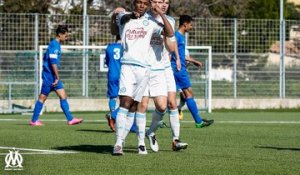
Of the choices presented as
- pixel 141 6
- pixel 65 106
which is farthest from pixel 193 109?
pixel 141 6

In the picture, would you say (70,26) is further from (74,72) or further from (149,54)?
(149,54)

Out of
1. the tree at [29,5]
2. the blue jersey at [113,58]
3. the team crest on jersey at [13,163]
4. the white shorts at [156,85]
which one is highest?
the tree at [29,5]

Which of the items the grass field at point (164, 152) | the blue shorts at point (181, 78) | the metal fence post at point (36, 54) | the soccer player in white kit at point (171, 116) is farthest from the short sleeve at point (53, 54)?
the metal fence post at point (36, 54)

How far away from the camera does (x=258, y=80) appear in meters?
34.3

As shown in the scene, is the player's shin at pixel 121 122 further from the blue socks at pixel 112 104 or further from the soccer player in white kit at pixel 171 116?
the blue socks at pixel 112 104

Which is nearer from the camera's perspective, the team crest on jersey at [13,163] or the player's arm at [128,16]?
the team crest on jersey at [13,163]

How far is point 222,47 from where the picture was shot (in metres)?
33.9

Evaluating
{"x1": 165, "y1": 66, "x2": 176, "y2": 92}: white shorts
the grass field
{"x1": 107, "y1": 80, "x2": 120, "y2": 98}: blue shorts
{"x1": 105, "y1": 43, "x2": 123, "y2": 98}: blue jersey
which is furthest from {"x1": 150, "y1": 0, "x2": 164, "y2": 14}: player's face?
{"x1": 107, "y1": 80, "x2": 120, "y2": 98}: blue shorts

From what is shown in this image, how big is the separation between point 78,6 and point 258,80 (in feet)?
28.6

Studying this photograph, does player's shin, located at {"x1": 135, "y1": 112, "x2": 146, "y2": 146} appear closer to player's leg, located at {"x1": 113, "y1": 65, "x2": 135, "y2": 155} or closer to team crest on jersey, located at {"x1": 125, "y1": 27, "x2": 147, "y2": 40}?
player's leg, located at {"x1": 113, "y1": 65, "x2": 135, "y2": 155}

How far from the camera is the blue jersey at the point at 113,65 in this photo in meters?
19.0

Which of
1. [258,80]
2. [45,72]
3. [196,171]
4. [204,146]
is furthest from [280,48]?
[196,171]

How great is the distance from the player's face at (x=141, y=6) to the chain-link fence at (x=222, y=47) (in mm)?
17264

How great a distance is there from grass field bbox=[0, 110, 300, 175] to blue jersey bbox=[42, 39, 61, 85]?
1149 millimetres
